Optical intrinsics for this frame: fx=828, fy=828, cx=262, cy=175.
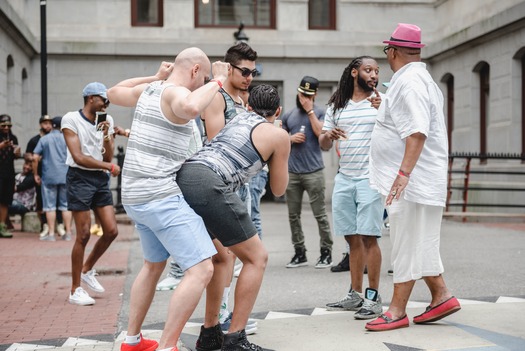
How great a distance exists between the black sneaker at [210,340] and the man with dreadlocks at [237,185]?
20 centimetres

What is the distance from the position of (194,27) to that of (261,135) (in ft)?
57.8

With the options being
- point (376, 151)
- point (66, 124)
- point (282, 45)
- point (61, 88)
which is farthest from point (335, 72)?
point (376, 151)

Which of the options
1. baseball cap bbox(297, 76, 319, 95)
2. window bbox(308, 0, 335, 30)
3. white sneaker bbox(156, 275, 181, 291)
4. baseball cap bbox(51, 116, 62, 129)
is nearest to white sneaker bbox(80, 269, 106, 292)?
white sneaker bbox(156, 275, 181, 291)

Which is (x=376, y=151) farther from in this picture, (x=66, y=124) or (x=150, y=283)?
(x=66, y=124)

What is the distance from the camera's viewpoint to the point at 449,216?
631 inches

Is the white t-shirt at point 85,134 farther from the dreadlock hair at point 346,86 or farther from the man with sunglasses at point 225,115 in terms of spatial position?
the dreadlock hair at point 346,86

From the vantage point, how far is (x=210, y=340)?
212 inches

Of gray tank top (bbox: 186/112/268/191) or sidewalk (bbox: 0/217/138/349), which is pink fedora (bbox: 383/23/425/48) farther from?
sidewalk (bbox: 0/217/138/349)

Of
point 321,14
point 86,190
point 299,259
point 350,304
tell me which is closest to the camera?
point 350,304

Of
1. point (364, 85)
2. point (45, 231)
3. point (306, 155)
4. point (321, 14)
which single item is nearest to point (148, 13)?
point (321, 14)

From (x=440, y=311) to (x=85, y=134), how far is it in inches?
148

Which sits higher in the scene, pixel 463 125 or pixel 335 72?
pixel 335 72

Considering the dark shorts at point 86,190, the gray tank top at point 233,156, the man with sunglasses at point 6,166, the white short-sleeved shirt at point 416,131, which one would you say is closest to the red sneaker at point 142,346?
the gray tank top at point 233,156

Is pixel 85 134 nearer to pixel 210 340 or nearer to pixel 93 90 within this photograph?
pixel 93 90
